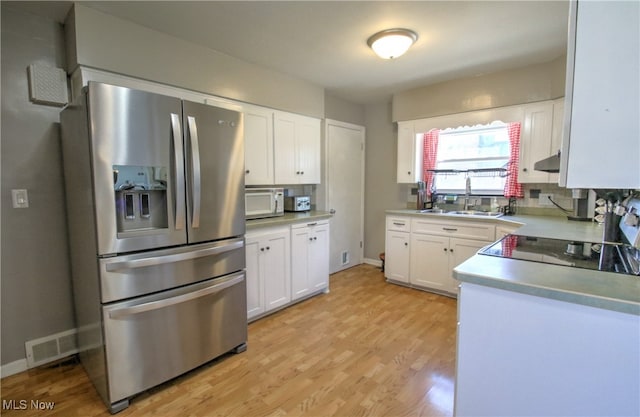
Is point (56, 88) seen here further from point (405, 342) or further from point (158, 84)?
point (405, 342)

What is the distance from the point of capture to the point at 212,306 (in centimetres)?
Answer: 209

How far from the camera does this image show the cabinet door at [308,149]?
139 inches

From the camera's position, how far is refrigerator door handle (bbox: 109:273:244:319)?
170 centimetres

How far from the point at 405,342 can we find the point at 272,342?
1.07m

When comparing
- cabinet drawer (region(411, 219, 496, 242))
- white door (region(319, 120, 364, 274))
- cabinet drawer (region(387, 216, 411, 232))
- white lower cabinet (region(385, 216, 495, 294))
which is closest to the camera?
cabinet drawer (region(411, 219, 496, 242))

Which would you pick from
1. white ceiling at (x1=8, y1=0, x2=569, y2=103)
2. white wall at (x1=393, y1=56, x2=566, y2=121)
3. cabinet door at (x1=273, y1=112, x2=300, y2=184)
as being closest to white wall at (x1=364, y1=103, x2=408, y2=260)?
white wall at (x1=393, y1=56, x2=566, y2=121)

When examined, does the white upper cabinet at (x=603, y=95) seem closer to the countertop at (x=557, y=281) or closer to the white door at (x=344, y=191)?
the countertop at (x=557, y=281)

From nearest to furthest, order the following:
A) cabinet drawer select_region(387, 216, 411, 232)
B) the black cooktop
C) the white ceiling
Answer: the black cooktop, the white ceiling, cabinet drawer select_region(387, 216, 411, 232)

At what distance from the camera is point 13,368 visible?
80.6 inches

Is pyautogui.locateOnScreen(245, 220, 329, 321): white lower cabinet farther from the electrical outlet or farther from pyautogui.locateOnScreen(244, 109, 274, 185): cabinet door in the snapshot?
the electrical outlet

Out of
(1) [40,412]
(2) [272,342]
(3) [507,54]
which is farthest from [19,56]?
(3) [507,54]

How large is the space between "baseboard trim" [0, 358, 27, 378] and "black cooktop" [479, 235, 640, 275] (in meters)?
3.02

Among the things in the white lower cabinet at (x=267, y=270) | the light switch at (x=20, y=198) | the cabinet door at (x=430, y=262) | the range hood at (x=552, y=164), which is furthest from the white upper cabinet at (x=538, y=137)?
the light switch at (x=20, y=198)

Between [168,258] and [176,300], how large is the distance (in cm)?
27
